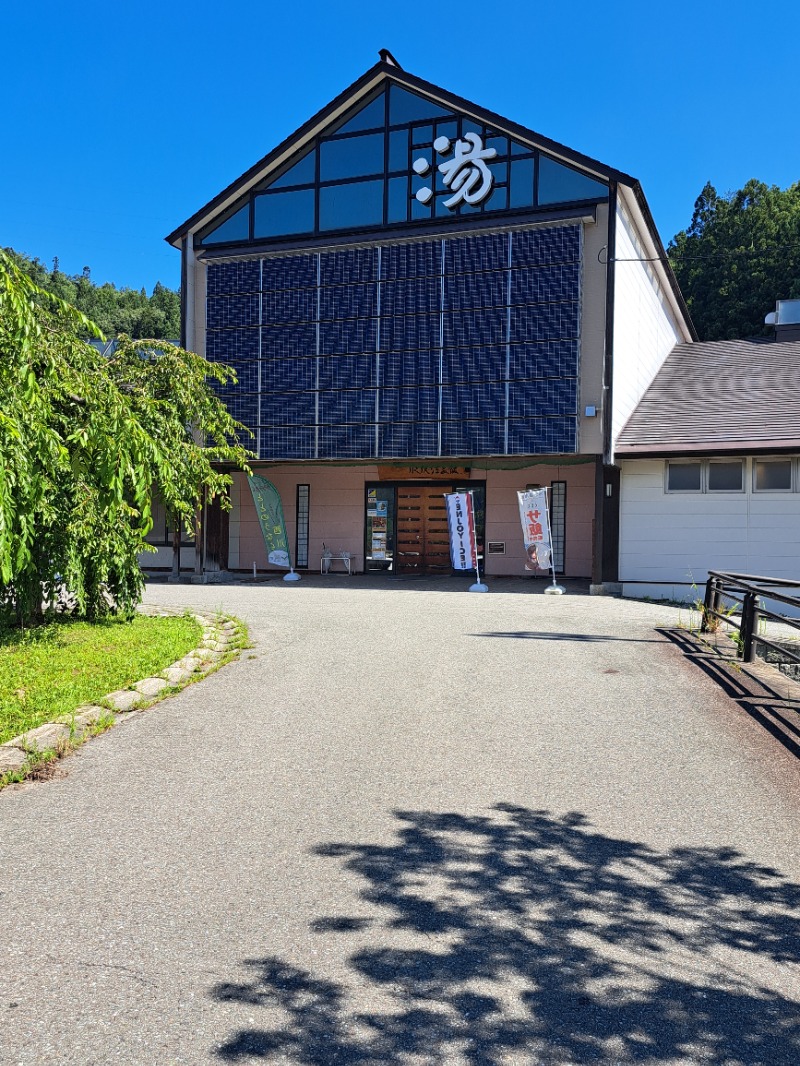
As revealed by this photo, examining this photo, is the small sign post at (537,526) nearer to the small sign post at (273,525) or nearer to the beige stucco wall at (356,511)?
the beige stucco wall at (356,511)

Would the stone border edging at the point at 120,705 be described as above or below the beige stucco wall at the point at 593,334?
below

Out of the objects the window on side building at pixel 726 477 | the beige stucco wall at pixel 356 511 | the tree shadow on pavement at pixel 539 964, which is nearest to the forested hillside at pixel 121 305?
the beige stucco wall at pixel 356 511

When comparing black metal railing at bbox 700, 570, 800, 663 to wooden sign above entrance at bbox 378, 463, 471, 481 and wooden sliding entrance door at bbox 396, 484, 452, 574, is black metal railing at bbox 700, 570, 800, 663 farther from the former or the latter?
wooden sliding entrance door at bbox 396, 484, 452, 574

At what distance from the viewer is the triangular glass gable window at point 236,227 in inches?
752

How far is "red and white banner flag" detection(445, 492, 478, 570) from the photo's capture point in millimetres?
17844

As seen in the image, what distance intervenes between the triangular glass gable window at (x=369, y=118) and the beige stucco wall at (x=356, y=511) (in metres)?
8.26

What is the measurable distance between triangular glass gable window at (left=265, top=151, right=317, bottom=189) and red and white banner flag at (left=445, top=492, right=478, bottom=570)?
8.49m

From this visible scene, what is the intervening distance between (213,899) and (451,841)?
1.18 metres

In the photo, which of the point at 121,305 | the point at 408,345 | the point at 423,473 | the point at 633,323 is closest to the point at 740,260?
the point at 633,323

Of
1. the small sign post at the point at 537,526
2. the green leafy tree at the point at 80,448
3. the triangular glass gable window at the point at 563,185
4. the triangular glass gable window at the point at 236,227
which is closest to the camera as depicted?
the green leafy tree at the point at 80,448

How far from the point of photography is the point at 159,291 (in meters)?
89.3

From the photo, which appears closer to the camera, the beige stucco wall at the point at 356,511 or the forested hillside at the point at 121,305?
the beige stucco wall at the point at 356,511

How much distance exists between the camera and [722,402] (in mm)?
17969

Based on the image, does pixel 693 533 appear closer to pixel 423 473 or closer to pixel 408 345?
pixel 408 345
